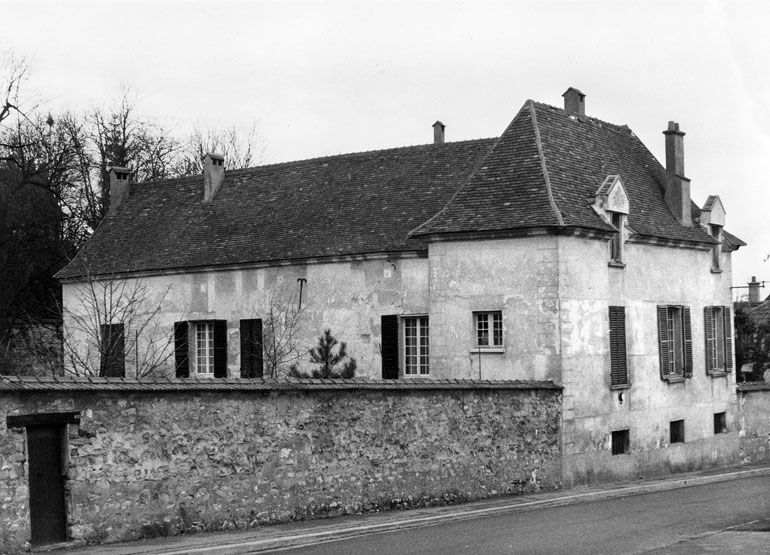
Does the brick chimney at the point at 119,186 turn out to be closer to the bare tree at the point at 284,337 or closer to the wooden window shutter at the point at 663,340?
the bare tree at the point at 284,337

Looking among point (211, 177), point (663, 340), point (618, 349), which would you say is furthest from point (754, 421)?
point (211, 177)

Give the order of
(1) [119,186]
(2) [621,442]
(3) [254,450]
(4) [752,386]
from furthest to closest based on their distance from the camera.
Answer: (1) [119,186] → (4) [752,386] → (2) [621,442] → (3) [254,450]

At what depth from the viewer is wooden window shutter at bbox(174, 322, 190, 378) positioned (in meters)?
37.2

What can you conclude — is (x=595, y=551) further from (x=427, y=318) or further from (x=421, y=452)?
(x=427, y=318)

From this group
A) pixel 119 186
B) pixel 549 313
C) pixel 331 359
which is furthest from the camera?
pixel 119 186

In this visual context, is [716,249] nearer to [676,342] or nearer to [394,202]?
[676,342]

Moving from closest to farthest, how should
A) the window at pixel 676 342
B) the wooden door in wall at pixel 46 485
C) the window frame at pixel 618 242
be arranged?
the wooden door in wall at pixel 46 485
the window frame at pixel 618 242
the window at pixel 676 342

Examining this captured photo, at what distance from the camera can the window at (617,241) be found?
104 feet

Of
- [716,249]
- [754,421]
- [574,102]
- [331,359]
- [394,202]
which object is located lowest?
[754,421]

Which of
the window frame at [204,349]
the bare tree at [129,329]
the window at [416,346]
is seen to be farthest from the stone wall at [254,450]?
the bare tree at [129,329]

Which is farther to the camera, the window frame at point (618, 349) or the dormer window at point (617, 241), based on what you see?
the dormer window at point (617, 241)

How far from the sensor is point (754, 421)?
38.8 metres

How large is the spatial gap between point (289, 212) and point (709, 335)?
43.4ft

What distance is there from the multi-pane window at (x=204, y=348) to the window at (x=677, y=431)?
1370cm
